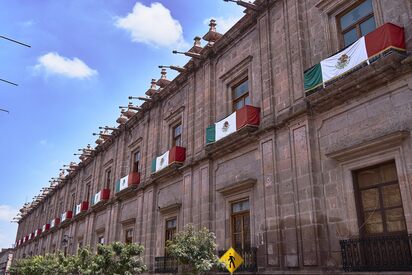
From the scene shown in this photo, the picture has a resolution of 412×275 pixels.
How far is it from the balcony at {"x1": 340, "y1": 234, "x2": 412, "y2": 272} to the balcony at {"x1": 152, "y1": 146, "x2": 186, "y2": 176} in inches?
324

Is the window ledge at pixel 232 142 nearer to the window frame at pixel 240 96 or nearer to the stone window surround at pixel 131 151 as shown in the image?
the window frame at pixel 240 96

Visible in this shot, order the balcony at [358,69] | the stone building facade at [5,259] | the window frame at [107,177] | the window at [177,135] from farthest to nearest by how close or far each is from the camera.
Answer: the stone building facade at [5,259] → the window frame at [107,177] → the window at [177,135] → the balcony at [358,69]

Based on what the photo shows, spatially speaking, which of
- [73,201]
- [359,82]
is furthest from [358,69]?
[73,201]

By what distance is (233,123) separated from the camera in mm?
12766

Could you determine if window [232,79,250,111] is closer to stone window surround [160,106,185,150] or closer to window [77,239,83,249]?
stone window surround [160,106,185,150]

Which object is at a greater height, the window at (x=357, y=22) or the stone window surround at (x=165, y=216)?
the window at (x=357, y=22)

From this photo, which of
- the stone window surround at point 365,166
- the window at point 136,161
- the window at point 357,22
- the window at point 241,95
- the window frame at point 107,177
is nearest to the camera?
the stone window surround at point 365,166

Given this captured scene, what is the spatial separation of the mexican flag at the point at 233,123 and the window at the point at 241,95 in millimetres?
1006

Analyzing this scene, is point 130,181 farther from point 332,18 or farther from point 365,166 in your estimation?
point 365,166

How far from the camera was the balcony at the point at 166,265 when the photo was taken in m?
14.5

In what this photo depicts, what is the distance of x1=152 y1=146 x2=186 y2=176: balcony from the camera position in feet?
51.7

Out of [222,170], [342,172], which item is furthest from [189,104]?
[342,172]

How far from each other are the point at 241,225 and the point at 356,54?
6.07 m

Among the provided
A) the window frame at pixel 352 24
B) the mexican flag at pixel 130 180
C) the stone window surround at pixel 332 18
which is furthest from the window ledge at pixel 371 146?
the mexican flag at pixel 130 180
